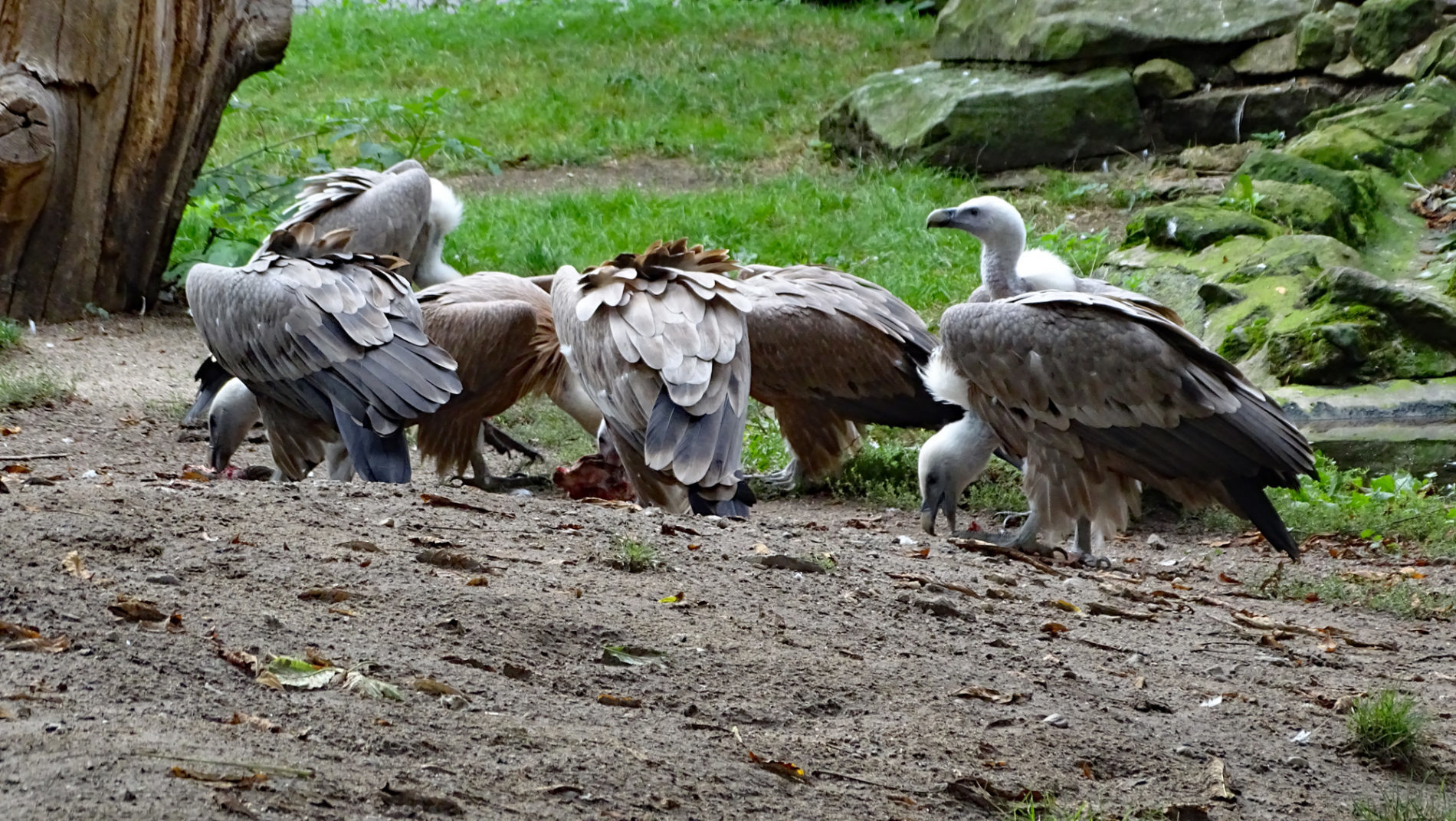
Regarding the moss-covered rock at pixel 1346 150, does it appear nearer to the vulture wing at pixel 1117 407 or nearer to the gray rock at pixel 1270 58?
the gray rock at pixel 1270 58

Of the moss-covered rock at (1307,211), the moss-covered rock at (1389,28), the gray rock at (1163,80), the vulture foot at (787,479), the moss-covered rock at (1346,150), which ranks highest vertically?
the moss-covered rock at (1389,28)

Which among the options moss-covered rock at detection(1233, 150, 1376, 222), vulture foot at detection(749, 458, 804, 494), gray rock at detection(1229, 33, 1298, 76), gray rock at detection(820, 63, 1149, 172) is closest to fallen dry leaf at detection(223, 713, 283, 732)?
vulture foot at detection(749, 458, 804, 494)

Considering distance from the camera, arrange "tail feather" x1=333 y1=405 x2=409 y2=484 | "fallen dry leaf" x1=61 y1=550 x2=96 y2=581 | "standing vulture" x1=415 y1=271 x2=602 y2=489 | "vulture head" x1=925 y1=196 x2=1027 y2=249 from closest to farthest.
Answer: "fallen dry leaf" x1=61 y1=550 x2=96 y2=581, "tail feather" x1=333 y1=405 x2=409 y2=484, "standing vulture" x1=415 y1=271 x2=602 y2=489, "vulture head" x1=925 y1=196 x2=1027 y2=249

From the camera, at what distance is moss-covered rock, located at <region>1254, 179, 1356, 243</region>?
322 inches

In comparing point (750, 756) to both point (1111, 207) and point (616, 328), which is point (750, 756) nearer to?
point (616, 328)

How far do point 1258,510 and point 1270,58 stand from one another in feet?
23.8

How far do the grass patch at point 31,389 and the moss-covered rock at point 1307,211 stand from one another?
6076 millimetres

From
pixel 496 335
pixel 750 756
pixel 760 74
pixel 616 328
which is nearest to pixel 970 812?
pixel 750 756

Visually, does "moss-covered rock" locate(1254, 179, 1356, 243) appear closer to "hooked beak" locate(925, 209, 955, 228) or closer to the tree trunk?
"hooked beak" locate(925, 209, 955, 228)

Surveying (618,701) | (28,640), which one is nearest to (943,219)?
Result: (618,701)

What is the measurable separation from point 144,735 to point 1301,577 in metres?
4.01

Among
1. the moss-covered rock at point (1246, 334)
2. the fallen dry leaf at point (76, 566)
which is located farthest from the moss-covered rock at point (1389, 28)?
the fallen dry leaf at point (76, 566)

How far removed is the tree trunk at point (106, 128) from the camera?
716 cm

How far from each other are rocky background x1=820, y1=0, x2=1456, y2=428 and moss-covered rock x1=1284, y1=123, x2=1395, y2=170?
10mm
